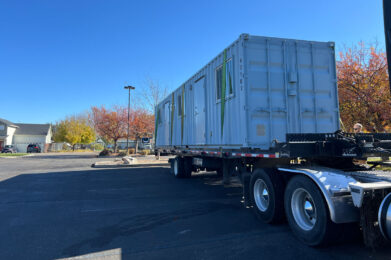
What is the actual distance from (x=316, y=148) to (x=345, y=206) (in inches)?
45.5

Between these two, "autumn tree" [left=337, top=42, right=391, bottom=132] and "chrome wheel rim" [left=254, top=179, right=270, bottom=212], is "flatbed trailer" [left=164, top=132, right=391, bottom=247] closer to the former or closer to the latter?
"chrome wheel rim" [left=254, top=179, right=270, bottom=212]

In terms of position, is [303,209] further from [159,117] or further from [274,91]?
[159,117]

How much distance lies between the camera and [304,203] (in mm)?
3883

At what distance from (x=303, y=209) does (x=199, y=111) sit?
4.81 m

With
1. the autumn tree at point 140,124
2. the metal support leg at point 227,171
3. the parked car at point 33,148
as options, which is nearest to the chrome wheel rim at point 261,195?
the metal support leg at point 227,171

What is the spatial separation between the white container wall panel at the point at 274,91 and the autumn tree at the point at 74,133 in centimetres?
5116

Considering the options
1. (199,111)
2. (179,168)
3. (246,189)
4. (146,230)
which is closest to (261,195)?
(246,189)

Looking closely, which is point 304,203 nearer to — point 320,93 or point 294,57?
point 320,93

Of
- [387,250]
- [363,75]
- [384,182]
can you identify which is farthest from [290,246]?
[363,75]

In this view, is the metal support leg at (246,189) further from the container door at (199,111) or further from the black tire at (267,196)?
the container door at (199,111)

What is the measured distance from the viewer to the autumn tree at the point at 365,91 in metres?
10.0

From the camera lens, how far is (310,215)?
384cm

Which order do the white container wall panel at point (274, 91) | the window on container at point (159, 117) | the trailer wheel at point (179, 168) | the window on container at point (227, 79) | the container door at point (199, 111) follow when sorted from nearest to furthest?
the white container wall panel at point (274, 91) < the window on container at point (227, 79) < the container door at point (199, 111) < the trailer wheel at point (179, 168) < the window on container at point (159, 117)

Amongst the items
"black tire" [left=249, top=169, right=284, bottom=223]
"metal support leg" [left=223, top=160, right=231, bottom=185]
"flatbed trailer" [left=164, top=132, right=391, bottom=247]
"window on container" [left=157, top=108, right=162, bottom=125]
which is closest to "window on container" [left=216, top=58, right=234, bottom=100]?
"flatbed trailer" [left=164, top=132, right=391, bottom=247]
